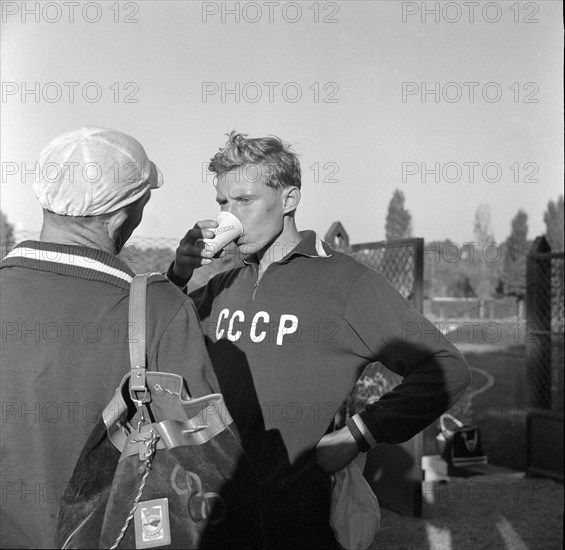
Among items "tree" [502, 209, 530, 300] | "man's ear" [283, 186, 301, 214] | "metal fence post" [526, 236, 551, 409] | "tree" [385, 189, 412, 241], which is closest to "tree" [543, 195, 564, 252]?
"tree" [502, 209, 530, 300]

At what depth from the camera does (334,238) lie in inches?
260

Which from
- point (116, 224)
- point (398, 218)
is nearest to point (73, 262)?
point (116, 224)

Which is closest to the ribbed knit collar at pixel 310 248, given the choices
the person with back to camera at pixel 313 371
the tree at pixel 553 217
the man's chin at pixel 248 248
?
the person with back to camera at pixel 313 371

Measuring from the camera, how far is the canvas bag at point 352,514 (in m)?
2.39

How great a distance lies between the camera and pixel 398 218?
6184 cm

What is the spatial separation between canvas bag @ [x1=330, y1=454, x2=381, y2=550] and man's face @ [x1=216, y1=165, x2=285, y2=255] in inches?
36.4

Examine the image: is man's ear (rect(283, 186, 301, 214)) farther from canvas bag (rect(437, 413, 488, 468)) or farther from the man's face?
canvas bag (rect(437, 413, 488, 468))

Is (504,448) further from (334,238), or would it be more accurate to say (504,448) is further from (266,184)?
(266,184)

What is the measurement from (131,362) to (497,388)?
15.8 metres

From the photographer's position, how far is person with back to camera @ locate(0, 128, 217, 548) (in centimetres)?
151

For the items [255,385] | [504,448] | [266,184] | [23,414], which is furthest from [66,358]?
[504,448]

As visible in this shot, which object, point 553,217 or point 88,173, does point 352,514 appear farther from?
point 553,217

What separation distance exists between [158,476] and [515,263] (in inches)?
1413

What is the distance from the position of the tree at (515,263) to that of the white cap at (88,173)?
26.9m
